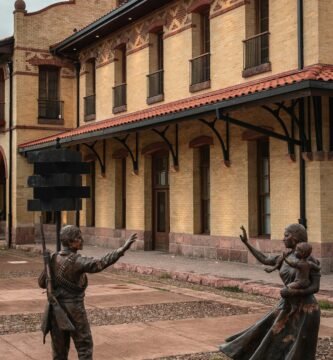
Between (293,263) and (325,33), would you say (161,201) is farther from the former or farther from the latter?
(293,263)

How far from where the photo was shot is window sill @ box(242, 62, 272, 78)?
1603 cm

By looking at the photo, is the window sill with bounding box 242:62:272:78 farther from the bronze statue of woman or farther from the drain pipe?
the bronze statue of woman

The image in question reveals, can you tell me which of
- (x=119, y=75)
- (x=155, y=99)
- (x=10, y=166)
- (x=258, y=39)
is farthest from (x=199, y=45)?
(x=10, y=166)

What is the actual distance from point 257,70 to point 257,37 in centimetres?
92

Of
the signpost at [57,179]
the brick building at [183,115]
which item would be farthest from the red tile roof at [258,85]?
the signpost at [57,179]

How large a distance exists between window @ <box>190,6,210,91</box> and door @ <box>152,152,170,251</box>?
2.88 meters

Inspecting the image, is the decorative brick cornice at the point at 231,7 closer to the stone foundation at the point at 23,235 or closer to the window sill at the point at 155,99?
the window sill at the point at 155,99

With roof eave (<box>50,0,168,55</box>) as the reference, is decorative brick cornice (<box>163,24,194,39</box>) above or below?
below

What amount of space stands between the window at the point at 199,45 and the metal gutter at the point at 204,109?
95.2 inches

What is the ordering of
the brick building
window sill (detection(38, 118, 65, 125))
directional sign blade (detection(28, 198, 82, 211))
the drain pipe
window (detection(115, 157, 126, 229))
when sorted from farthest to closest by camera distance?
window sill (detection(38, 118, 65, 125)) < window (detection(115, 157, 126, 229)) < the drain pipe < the brick building < directional sign blade (detection(28, 198, 82, 211))

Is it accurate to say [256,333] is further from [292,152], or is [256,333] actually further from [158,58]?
[158,58]

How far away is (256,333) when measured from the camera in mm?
5879

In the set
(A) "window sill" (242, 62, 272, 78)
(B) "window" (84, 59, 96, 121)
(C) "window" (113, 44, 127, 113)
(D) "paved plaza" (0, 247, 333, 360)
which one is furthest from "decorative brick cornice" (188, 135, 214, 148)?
(B) "window" (84, 59, 96, 121)

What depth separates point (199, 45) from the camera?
19.4 m
